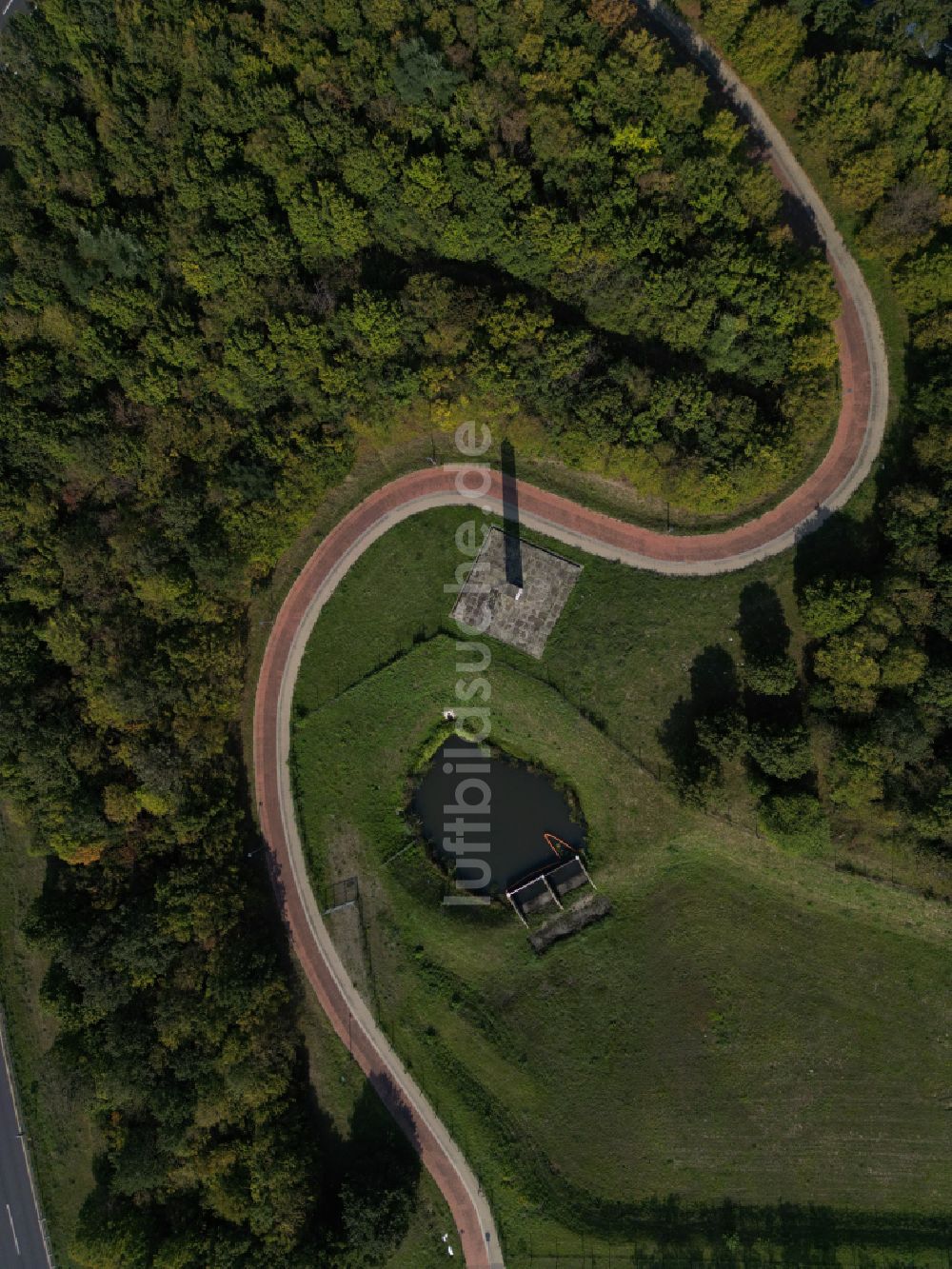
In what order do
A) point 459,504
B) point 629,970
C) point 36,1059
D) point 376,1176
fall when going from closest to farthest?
1. point 376,1176
2. point 629,970
3. point 459,504
4. point 36,1059

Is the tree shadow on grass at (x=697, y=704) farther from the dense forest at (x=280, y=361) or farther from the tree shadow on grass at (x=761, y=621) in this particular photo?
the dense forest at (x=280, y=361)

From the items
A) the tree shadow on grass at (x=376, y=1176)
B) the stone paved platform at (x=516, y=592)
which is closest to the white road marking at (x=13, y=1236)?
the tree shadow on grass at (x=376, y=1176)

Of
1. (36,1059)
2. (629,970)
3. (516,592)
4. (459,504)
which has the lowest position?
(36,1059)

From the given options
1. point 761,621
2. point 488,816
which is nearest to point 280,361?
point 488,816

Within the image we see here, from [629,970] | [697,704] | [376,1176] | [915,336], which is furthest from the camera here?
[629,970]

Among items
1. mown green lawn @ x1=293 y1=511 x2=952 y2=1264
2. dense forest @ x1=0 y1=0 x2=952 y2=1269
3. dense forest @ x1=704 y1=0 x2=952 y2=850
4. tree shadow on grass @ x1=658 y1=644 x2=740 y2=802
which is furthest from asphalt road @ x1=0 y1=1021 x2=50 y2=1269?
dense forest @ x1=704 y1=0 x2=952 y2=850

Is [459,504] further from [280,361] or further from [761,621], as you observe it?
[761,621]

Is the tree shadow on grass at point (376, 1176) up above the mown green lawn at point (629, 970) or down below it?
below
